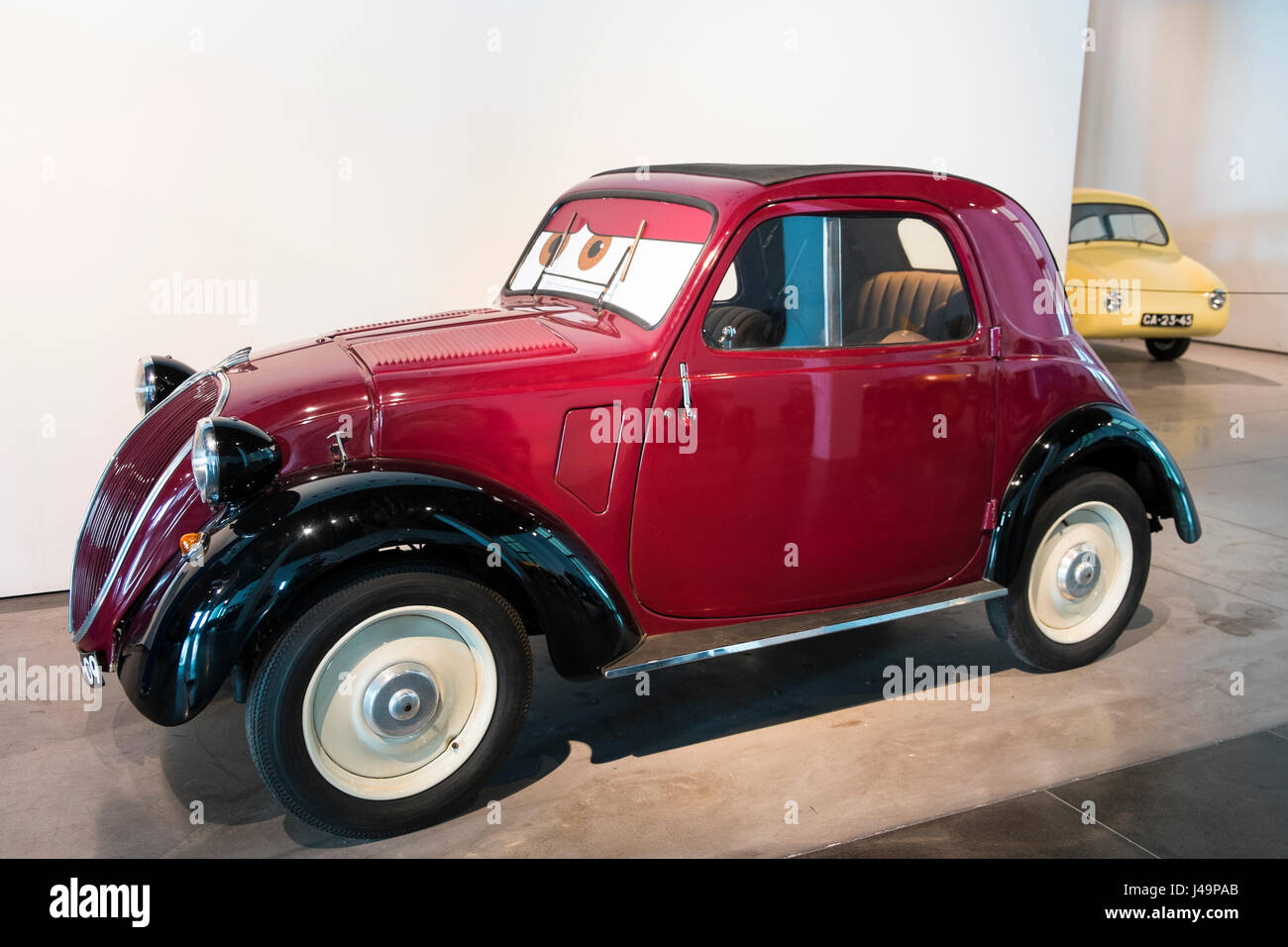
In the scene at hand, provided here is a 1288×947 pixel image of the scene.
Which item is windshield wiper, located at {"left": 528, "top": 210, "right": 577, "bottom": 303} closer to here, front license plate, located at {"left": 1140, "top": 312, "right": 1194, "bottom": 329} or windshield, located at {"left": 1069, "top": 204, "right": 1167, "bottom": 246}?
windshield, located at {"left": 1069, "top": 204, "right": 1167, "bottom": 246}

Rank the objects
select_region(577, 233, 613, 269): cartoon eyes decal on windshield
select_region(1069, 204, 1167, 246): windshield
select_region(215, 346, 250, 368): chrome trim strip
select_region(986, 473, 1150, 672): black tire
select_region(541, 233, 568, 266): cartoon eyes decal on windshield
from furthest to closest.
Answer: select_region(1069, 204, 1167, 246): windshield
select_region(541, 233, 568, 266): cartoon eyes decal on windshield
select_region(986, 473, 1150, 672): black tire
select_region(577, 233, 613, 269): cartoon eyes decal on windshield
select_region(215, 346, 250, 368): chrome trim strip

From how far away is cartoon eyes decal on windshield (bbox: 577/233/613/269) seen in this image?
349 cm

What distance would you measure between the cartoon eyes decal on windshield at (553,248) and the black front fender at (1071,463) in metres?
1.69

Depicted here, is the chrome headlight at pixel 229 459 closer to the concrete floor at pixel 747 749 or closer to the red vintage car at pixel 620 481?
the red vintage car at pixel 620 481

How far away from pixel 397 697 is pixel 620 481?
2.69ft

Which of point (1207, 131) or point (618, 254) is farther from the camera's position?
point (1207, 131)

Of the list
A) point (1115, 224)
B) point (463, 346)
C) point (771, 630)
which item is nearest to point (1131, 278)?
point (1115, 224)

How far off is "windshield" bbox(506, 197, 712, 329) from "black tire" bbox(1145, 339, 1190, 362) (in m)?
7.80

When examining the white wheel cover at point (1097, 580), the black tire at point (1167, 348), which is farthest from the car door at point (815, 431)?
the black tire at point (1167, 348)

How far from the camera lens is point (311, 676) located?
2.61 meters

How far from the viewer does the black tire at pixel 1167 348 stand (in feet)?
32.4
